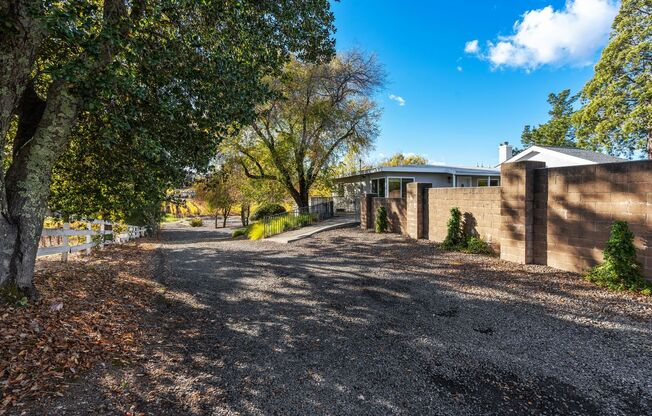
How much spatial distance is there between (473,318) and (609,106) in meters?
20.9

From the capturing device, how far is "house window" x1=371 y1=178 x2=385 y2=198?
1889 cm

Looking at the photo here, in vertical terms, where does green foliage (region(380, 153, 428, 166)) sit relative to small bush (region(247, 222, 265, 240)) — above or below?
above

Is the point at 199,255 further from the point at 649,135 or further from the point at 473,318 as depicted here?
the point at 649,135

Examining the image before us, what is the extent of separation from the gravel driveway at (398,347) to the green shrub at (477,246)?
1932mm

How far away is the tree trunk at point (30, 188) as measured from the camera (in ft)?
12.3

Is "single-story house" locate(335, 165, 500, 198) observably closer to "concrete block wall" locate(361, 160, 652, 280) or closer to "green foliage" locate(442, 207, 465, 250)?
"green foliage" locate(442, 207, 465, 250)

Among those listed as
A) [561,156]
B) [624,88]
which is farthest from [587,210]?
[624,88]

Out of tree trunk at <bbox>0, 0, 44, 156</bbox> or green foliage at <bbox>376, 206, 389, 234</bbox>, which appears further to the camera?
green foliage at <bbox>376, 206, 389, 234</bbox>

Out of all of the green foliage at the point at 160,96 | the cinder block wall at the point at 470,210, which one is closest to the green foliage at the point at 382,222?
the cinder block wall at the point at 470,210

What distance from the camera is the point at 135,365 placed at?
10.0 ft

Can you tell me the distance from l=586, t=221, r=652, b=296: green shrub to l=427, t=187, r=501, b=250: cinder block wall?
2.86m

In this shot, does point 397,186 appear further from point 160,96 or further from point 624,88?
point 160,96

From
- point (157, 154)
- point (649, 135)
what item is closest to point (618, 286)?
point (157, 154)

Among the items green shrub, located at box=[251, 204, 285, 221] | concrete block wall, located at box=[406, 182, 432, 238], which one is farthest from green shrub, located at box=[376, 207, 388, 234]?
green shrub, located at box=[251, 204, 285, 221]
